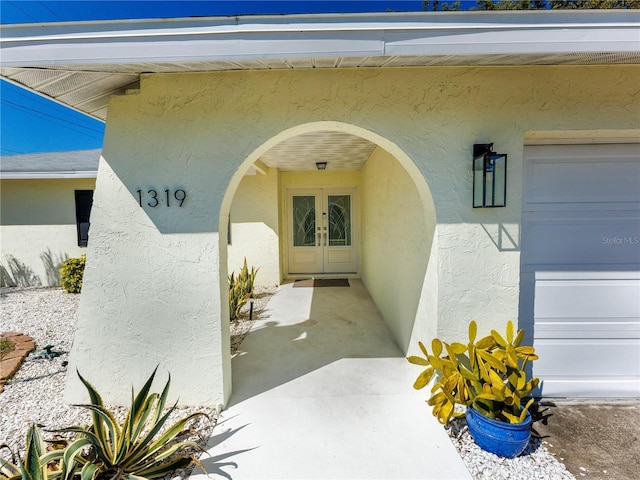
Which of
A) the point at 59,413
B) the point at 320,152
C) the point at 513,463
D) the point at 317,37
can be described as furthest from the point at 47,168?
the point at 513,463

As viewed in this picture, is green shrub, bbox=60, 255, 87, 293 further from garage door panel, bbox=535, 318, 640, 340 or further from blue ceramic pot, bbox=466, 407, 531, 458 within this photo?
garage door panel, bbox=535, 318, 640, 340

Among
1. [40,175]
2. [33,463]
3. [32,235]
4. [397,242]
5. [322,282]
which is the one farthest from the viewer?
[322,282]

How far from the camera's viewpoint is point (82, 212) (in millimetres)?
8180

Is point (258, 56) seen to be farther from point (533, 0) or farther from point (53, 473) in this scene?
point (533, 0)

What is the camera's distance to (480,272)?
278 centimetres

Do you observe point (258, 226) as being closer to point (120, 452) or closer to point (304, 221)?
point (304, 221)

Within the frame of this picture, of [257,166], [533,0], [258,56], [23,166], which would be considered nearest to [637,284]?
[258,56]

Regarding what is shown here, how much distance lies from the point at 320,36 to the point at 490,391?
306cm

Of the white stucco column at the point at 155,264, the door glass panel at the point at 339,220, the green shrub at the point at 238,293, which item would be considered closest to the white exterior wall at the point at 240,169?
the white stucco column at the point at 155,264

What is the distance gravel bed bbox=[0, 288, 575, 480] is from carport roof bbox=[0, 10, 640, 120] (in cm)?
310

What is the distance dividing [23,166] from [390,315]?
10743 mm

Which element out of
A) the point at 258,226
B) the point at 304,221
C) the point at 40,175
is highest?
the point at 40,175

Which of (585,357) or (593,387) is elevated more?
(585,357)

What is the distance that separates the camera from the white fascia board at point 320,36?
2098 mm
